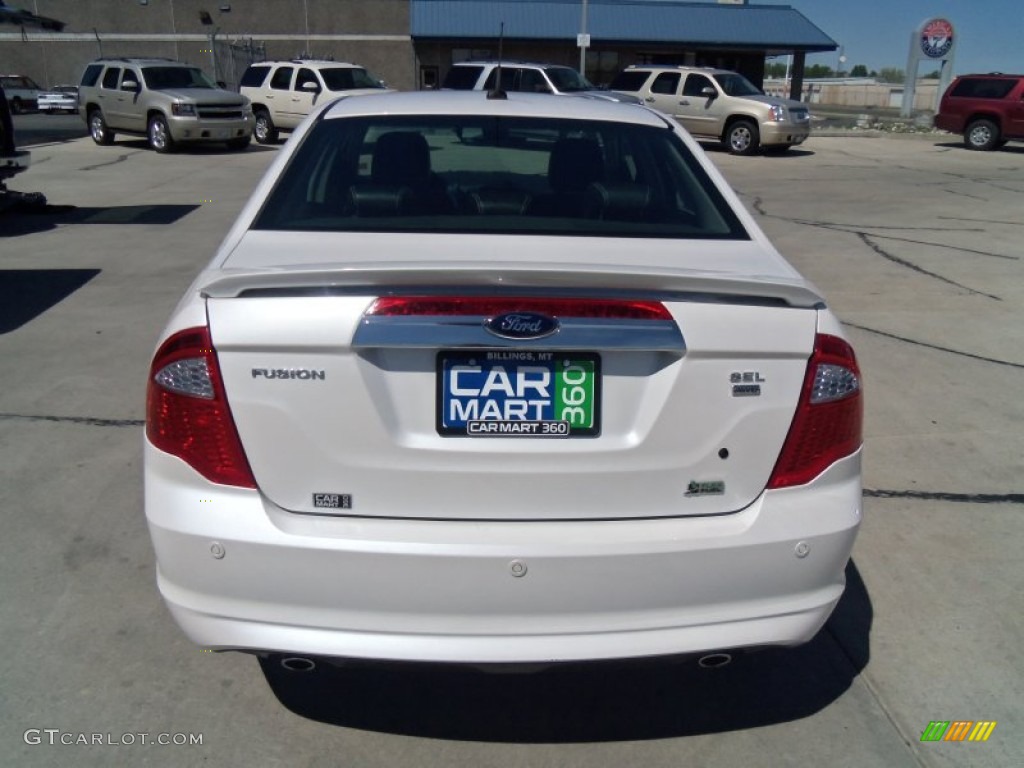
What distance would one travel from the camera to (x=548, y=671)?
2.39 m

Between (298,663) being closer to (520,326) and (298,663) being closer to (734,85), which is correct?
(520,326)

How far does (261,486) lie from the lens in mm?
2369

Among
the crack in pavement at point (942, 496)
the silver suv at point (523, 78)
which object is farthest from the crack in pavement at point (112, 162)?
the crack in pavement at point (942, 496)

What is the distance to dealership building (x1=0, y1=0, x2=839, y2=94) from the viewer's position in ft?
132

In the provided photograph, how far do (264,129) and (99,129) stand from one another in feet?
13.0

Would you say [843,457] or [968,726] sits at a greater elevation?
[843,457]

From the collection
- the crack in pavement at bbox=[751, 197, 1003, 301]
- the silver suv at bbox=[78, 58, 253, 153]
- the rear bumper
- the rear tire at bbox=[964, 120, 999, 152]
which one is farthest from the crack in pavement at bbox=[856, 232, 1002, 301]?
the rear tire at bbox=[964, 120, 999, 152]

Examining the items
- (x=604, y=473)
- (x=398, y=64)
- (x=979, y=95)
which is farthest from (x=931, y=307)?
(x=398, y=64)

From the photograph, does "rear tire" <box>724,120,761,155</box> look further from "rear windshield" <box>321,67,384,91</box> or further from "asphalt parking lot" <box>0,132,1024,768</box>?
"asphalt parking lot" <box>0,132,1024,768</box>

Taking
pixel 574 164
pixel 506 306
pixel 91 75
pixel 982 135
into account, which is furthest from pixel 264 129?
pixel 506 306

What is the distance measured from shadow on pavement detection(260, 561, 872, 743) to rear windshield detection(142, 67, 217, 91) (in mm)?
21158

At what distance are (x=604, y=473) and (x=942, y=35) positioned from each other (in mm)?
35463

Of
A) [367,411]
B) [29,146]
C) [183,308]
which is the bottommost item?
[29,146]

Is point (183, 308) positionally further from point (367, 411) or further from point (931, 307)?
point (931, 307)
